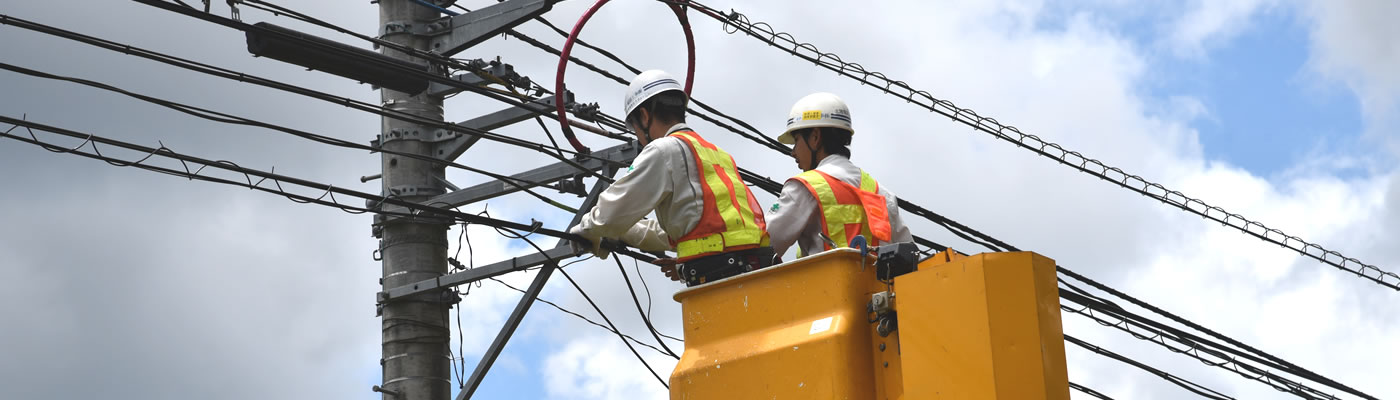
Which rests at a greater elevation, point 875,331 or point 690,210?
point 690,210

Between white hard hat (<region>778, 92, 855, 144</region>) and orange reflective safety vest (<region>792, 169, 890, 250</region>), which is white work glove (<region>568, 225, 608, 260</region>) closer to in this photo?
orange reflective safety vest (<region>792, 169, 890, 250</region>)

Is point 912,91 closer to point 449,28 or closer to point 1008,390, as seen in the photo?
point 449,28

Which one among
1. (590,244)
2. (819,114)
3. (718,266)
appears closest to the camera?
(718,266)

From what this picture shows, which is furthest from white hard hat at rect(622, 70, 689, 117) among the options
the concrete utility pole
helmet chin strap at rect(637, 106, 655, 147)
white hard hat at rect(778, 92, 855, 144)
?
the concrete utility pole

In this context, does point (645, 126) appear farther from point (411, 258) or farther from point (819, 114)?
point (411, 258)

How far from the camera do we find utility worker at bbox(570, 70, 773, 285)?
6266mm

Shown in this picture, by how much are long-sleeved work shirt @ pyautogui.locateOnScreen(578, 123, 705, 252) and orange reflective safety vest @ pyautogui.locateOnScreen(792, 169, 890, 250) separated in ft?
2.45

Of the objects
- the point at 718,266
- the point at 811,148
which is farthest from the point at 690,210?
the point at 811,148

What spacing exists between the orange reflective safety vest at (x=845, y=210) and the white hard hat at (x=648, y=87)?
0.70 metres

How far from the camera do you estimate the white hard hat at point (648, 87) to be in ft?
22.8

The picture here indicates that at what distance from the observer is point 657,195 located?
6398mm

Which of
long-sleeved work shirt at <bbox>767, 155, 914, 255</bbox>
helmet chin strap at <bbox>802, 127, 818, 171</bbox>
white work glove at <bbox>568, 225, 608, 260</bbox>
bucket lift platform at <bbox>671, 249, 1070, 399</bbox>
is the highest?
helmet chin strap at <bbox>802, 127, 818, 171</bbox>

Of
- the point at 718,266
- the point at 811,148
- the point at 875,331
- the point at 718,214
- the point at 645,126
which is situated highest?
the point at 811,148

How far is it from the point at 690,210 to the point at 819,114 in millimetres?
1593
